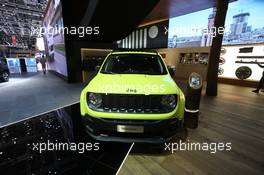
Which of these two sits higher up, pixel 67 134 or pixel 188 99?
pixel 188 99

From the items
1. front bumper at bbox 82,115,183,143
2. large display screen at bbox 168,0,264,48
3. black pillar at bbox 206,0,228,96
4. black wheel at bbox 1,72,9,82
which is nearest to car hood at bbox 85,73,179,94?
front bumper at bbox 82,115,183,143

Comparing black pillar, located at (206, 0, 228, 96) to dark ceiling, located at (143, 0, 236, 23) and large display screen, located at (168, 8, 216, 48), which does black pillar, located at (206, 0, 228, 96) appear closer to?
dark ceiling, located at (143, 0, 236, 23)

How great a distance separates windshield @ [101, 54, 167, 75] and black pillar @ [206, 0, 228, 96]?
130 inches

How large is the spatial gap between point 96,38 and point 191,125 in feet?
21.4

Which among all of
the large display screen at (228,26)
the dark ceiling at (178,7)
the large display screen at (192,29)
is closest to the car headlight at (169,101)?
the large display screen at (228,26)

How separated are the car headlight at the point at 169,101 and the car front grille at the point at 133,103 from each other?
67mm

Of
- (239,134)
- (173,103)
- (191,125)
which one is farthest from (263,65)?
(173,103)

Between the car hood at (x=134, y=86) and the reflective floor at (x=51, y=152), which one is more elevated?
the car hood at (x=134, y=86)

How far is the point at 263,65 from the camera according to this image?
661 centimetres

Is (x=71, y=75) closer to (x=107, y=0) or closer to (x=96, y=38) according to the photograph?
(x=96, y=38)

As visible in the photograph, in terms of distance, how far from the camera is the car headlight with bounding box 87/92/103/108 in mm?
1995

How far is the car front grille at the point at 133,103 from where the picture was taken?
187 cm

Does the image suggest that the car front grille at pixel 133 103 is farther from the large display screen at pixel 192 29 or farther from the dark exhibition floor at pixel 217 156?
the large display screen at pixel 192 29

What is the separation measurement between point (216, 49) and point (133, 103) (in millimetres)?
4626
